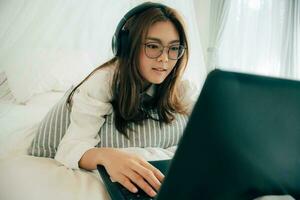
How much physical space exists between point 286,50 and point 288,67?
169 millimetres

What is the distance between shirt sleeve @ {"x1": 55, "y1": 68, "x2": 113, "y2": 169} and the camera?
747 mm

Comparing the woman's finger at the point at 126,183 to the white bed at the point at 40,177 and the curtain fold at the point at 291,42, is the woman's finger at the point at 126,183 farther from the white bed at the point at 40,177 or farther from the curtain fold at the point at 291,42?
the curtain fold at the point at 291,42

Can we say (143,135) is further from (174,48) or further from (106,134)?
(174,48)

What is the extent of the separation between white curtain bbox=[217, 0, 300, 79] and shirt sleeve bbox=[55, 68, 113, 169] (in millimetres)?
1908

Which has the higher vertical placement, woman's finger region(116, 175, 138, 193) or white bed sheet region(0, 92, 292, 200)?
woman's finger region(116, 175, 138, 193)

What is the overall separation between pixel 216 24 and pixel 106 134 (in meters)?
2.06

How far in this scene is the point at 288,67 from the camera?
2793 millimetres

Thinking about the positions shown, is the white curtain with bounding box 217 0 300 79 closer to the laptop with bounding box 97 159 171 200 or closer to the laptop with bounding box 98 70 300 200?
the laptop with bounding box 97 159 171 200

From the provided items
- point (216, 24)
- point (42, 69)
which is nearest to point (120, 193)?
point (42, 69)

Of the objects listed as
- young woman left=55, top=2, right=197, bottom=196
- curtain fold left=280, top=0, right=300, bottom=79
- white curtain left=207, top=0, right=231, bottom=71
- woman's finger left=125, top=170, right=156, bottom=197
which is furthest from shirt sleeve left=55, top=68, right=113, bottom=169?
curtain fold left=280, top=0, right=300, bottom=79

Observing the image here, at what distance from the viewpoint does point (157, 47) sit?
2.99 ft

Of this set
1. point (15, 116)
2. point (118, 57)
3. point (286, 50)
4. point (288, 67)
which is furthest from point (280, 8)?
point (15, 116)

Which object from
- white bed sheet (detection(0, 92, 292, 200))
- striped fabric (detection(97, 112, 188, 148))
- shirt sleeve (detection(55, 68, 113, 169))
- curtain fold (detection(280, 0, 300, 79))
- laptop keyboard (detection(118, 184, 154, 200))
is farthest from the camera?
curtain fold (detection(280, 0, 300, 79))

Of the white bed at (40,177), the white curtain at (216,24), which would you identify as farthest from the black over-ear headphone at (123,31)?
the white curtain at (216,24)
